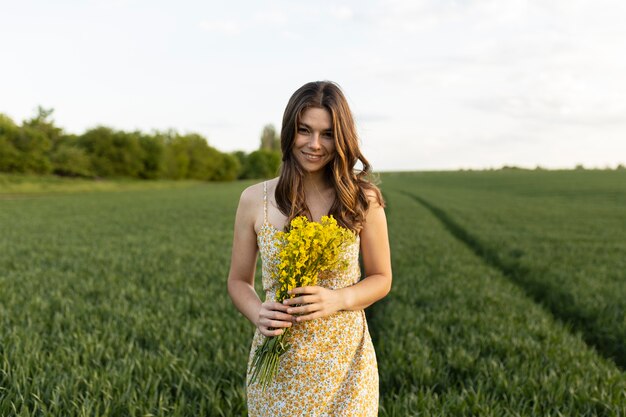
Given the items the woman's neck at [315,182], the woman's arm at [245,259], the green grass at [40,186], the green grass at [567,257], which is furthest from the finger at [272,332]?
the green grass at [40,186]

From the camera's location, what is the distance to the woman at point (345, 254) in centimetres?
216

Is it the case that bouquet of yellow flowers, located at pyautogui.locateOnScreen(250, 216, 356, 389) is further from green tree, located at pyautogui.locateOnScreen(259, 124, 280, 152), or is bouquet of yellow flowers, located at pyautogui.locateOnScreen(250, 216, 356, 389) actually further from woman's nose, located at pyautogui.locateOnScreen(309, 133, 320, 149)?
green tree, located at pyautogui.locateOnScreen(259, 124, 280, 152)

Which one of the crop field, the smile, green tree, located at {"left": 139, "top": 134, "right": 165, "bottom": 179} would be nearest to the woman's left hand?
the smile

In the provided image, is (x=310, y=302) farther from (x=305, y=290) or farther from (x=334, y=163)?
(x=334, y=163)

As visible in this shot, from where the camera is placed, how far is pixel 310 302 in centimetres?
187

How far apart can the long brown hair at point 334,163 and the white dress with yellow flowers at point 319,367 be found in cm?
13

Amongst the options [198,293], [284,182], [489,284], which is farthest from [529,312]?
[284,182]

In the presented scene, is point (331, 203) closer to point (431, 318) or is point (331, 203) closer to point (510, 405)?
point (510, 405)

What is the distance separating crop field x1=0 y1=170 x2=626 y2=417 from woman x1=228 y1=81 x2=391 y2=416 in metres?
2.04

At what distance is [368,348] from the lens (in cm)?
238

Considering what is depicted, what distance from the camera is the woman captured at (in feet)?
7.07

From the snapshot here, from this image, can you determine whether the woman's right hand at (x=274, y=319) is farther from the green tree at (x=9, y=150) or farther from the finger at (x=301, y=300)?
the green tree at (x=9, y=150)

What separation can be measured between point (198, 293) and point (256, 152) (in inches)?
4752

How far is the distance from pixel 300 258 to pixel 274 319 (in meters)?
0.27
